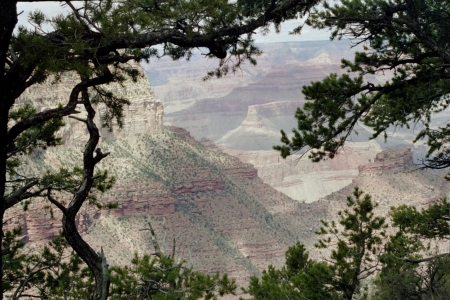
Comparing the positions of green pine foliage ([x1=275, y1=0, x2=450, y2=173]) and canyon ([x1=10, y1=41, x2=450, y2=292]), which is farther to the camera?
canyon ([x1=10, y1=41, x2=450, y2=292])

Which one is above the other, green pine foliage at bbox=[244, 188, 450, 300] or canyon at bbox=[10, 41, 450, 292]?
canyon at bbox=[10, 41, 450, 292]

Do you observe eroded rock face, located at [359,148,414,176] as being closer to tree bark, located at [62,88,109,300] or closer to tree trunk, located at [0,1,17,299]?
tree bark, located at [62,88,109,300]

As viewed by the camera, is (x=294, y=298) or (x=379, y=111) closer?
(x=379, y=111)

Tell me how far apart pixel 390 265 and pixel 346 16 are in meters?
5.42

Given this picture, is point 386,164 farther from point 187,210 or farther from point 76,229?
point 76,229

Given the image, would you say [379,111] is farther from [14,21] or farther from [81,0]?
[14,21]

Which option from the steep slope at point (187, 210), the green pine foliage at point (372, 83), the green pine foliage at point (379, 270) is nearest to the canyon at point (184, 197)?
the steep slope at point (187, 210)

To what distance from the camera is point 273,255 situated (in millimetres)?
73500

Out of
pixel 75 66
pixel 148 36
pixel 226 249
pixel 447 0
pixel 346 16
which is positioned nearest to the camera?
pixel 75 66

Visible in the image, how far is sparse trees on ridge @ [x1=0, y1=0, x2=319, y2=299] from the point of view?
6742 mm

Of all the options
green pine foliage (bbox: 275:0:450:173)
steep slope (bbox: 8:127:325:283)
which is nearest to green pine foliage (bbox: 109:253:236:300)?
green pine foliage (bbox: 275:0:450:173)

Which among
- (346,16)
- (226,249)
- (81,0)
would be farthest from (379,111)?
(226,249)

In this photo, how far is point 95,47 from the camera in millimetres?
7250

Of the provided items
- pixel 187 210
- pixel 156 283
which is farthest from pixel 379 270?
pixel 187 210
